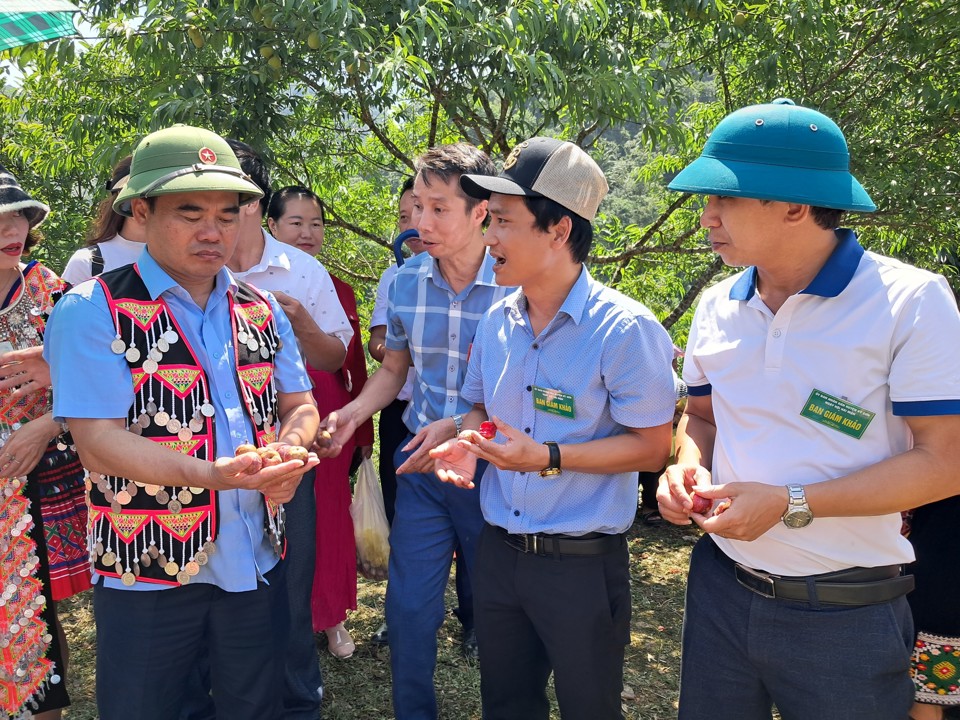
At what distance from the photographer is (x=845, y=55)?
5.35 metres

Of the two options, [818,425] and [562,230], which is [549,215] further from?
[818,425]

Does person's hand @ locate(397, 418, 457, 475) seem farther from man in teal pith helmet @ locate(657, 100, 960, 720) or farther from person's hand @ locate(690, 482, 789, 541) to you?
person's hand @ locate(690, 482, 789, 541)

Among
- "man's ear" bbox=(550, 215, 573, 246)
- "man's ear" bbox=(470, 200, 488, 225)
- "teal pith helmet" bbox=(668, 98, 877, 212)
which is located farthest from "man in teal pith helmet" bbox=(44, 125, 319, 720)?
"teal pith helmet" bbox=(668, 98, 877, 212)

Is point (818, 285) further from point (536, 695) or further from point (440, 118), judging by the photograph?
point (440, 118)

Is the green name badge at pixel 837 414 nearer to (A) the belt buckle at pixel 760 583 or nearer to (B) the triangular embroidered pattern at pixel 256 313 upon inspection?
(A) the belt buckle at pixel 760 583

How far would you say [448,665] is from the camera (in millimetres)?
4074

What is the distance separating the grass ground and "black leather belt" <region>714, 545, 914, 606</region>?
6.33 feet

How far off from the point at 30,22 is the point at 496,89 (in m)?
2.07

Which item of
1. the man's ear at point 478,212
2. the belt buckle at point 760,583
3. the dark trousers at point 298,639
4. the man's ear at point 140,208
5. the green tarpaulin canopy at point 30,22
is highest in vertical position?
the green tarpaulin canopy at point 30,22

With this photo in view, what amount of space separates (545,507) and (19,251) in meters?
2.07

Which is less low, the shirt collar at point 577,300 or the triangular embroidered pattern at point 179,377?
the shirt collar at point 577,300

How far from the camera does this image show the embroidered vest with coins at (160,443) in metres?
2.28

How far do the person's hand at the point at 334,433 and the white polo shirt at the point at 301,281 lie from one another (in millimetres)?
472

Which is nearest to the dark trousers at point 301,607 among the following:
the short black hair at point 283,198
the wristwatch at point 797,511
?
the short black hair at point 283,198
